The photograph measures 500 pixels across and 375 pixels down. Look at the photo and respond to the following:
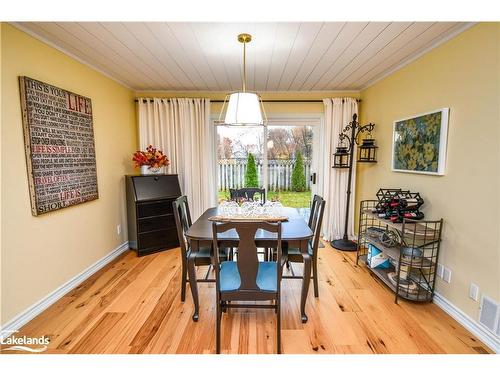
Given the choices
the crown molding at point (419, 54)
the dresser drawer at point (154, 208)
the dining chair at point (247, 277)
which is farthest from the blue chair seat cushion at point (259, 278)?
the crown molding at point (419, 54)

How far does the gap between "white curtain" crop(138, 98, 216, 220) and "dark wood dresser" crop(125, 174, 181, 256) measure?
1.01 feet

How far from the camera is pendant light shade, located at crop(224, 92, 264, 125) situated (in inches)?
76.3

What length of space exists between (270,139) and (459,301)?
2992mm

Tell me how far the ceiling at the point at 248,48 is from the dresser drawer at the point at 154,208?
1.70 metres

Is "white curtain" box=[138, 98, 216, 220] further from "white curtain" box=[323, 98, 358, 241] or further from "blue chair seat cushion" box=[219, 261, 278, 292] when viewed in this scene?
"blue chair seat cushion" box=[219, 261, 278, 292]

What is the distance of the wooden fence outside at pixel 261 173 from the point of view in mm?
3953

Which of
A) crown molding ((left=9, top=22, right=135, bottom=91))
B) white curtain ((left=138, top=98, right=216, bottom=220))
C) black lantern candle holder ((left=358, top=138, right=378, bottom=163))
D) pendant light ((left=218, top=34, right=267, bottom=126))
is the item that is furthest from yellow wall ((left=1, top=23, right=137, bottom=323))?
black lantern candle holder ((left=358, top=138, right=378, bottom=163))

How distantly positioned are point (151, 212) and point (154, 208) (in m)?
0.07

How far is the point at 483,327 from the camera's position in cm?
169

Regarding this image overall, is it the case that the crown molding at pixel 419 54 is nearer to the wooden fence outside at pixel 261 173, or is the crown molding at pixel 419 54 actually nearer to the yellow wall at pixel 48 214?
the wooden fence outside at pixel 261 173

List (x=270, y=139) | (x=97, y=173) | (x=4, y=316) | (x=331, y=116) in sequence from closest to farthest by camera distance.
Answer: (x=4, y=316), (x=97, y=173), (x=331, y=116), (x=270, y=139)
